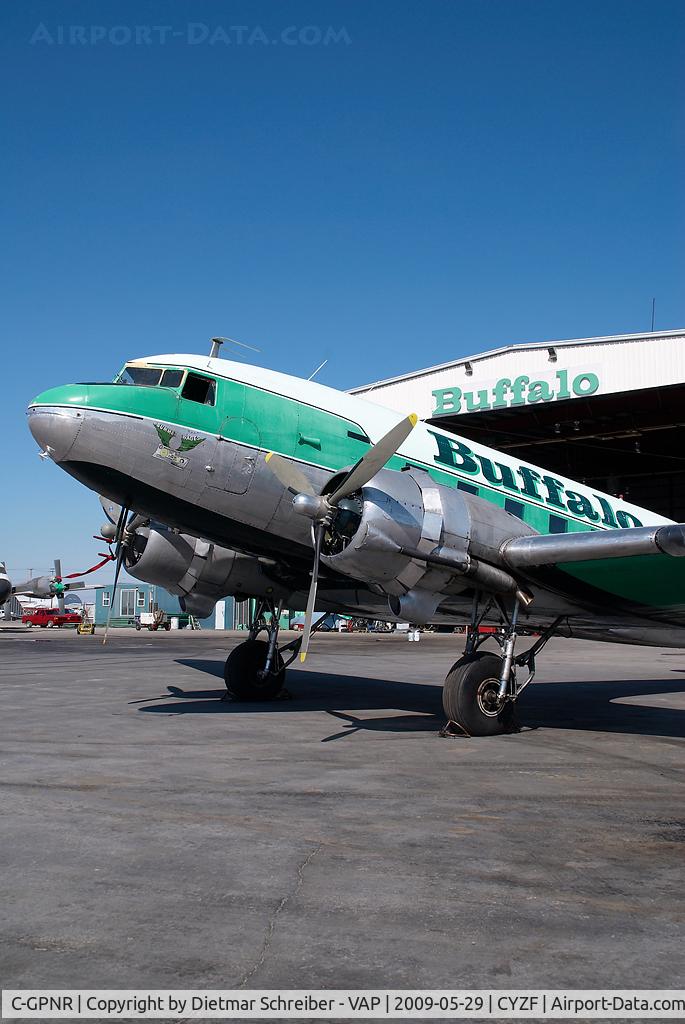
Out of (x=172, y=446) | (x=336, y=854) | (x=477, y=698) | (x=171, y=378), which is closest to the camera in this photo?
(x=336, y=854)

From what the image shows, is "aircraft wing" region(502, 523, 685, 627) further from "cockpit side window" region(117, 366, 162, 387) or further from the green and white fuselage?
"cockpit side window" region(117, 366, 162, 387)

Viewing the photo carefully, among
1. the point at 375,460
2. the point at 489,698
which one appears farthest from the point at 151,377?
the point at 489,698

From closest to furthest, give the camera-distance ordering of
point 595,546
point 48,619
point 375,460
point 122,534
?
1. point 375,460
2. point 595,546
3. point 122,534
4. point 48,619

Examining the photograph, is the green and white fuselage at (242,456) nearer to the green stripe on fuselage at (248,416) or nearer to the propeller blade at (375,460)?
the green stripe on fuselage at (248,416)

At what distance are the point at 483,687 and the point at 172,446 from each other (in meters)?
6.30

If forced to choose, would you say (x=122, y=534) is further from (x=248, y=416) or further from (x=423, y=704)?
(x=423, y=704)

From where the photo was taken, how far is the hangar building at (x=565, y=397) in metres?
39.5

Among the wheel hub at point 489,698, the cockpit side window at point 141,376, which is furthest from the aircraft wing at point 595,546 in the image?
the cockpit side window at point 141,376

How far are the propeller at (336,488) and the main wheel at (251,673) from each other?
6.30m

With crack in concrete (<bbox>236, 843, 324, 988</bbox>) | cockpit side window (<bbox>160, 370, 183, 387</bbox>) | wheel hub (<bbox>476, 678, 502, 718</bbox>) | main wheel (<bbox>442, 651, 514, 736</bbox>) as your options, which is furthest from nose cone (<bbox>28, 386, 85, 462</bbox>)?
crack in concrete (<bbox>236, 843, 324, 988</bbox>)

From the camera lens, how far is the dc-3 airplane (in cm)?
1220

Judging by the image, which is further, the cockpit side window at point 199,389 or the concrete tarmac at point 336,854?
the cockpit side window at point 199,389

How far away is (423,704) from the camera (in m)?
17.9

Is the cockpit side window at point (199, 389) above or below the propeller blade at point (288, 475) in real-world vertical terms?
above
